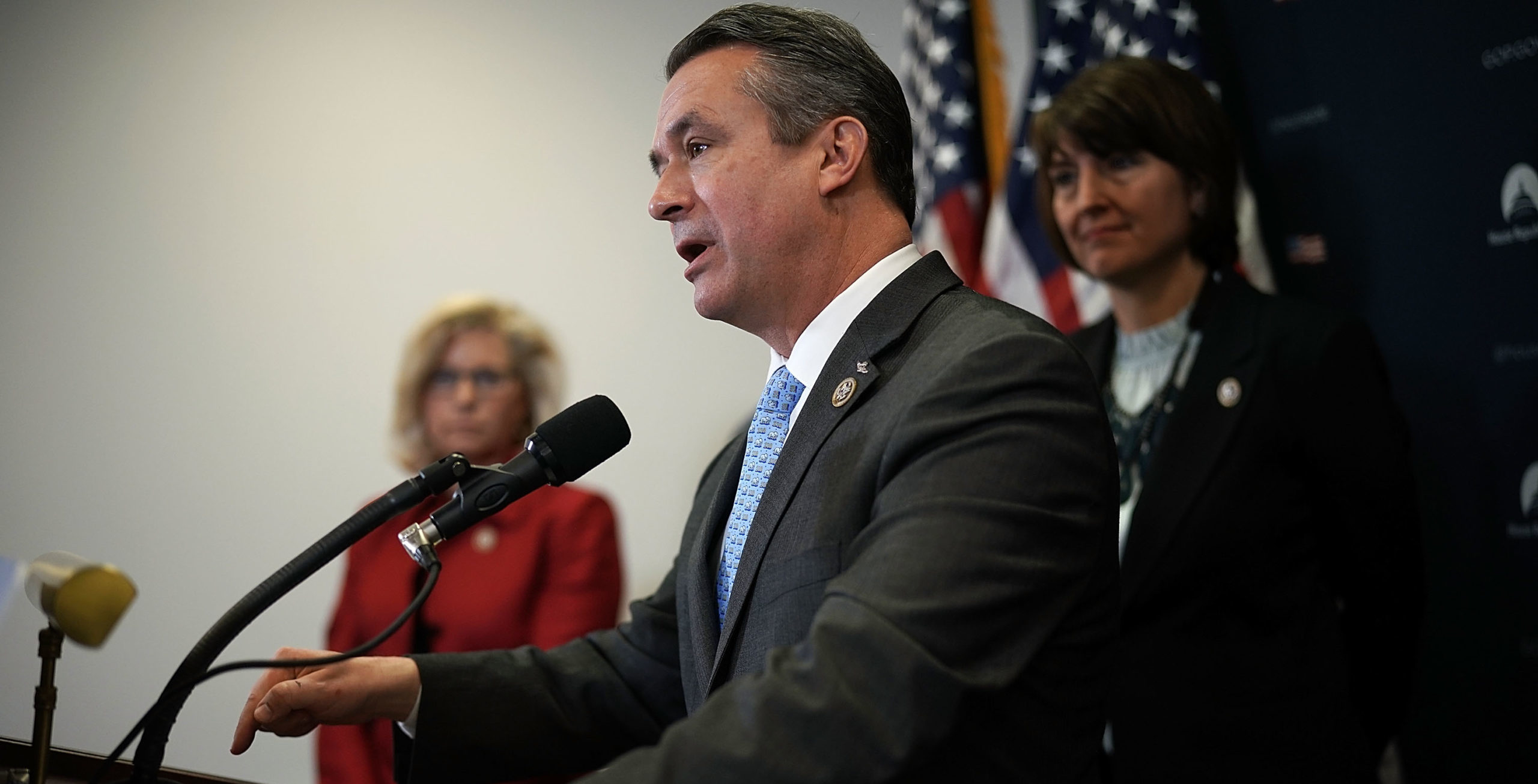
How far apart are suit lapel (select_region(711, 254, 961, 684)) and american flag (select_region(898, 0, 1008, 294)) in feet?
5.56

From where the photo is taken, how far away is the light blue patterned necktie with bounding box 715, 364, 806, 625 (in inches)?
53.0

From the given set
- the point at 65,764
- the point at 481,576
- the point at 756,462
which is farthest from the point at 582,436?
the point at 481,576

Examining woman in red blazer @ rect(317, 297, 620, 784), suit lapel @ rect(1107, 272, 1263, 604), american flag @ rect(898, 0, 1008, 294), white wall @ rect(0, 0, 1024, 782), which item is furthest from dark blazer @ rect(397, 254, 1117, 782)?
white wall @ rect(0, 0, 1024, 782)

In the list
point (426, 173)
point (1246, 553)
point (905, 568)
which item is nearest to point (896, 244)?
point (905, 568)

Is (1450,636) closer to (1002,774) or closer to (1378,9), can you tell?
(1378,9)

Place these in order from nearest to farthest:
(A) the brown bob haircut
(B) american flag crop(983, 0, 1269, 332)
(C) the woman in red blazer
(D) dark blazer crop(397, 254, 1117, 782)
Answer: (D) dark blazer crop(397, 254, 1117, 782) → (A) the brown bob haircut → (C) the woman in red blazer → (B) american flag crop(983, 0, 1269, 332)

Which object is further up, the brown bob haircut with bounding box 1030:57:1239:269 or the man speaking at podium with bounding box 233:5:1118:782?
the brown bob haircut with bounding box 1030:57:1239:269

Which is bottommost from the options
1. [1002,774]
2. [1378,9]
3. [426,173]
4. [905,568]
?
[1002,774]

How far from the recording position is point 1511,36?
2240mm

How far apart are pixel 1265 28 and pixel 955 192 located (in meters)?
0.83

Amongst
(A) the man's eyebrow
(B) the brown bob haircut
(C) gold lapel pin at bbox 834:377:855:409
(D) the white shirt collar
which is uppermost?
(A) the man's eyebrow

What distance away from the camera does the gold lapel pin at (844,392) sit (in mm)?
1260

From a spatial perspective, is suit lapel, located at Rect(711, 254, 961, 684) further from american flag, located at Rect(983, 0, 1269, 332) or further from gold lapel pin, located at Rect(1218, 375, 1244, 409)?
american flag, located at Rect(983, 0, 1269, 332)

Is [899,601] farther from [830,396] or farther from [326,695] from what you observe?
[326,695]
